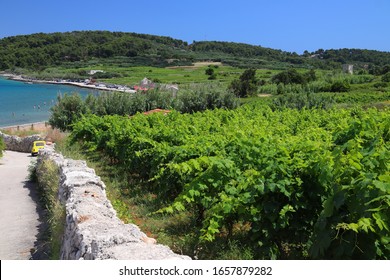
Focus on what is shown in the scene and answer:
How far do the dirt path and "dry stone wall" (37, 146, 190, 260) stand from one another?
184 centimetres

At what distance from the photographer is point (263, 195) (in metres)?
5.68

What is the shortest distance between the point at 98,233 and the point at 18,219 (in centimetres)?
783

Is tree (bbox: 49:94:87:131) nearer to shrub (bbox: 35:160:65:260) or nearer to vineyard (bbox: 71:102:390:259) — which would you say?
shrub (bbox: 35:160:65:260)

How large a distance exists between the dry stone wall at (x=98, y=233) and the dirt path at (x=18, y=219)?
1.84 m

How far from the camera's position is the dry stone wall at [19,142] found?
34.0 metres

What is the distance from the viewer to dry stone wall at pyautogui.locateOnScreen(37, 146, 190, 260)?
4.62 metres

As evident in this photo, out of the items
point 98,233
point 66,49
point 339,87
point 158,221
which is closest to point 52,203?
point 158,221

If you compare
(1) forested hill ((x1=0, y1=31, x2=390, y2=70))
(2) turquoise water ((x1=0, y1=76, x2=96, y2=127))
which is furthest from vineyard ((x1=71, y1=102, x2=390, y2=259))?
(1) forested hill ((x1=0, y1=31, x2=390, y2=70))

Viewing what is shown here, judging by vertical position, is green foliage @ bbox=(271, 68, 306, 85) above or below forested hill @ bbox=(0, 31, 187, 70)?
below

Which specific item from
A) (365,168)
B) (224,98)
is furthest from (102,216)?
(224,98)

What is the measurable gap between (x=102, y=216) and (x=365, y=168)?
3801mm

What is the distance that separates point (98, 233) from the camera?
5320 mm

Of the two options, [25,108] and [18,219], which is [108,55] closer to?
[25,108]

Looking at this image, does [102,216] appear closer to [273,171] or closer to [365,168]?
[273,171]
